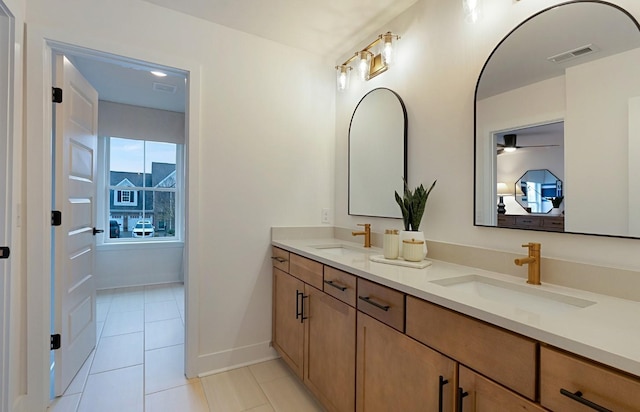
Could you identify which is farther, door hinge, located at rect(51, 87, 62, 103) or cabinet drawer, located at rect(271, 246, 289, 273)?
cabinet drawer, located at rect(271, 246, 289, 273)

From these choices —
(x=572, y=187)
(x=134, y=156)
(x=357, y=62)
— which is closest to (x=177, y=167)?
(x=134, y=156)

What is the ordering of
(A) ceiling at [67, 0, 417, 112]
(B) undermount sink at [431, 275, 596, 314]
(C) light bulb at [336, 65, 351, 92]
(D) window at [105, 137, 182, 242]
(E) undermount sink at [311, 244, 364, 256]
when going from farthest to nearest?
(D) window at [105, 137, 182, 242]
(C) light bulb at [336, 65, 351, 92]
(E) undermount sink at [311, 244, 364, 256]
(A) ceiling at [67, 0, 417, 112]
(B) undermount sink at [431, 275, 596, 314]

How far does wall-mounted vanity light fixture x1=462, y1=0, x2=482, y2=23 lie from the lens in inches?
56.7

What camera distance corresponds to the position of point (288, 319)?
82.4 inches

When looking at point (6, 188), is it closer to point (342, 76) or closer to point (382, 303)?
point (382, 303)

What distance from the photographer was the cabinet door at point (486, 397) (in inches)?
30.9

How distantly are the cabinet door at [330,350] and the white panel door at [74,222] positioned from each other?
151 centimetres

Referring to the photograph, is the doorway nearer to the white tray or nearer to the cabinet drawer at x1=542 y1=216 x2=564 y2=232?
the white tray

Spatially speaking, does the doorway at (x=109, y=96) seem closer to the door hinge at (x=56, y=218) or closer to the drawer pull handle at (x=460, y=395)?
the door hinge at (x=56, y=218)

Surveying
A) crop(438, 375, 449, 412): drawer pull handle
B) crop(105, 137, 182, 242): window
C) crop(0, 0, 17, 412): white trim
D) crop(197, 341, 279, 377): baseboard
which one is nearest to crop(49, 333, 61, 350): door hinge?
crop(0, 0, 17, 412): white trim

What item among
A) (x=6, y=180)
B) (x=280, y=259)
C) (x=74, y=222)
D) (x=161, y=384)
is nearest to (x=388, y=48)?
(x=280, y=259)

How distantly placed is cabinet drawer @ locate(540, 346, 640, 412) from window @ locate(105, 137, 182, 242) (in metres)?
4.77

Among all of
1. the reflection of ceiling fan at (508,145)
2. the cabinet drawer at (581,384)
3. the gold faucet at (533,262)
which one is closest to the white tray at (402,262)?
the gold faucet at (533,262)

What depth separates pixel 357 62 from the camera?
7.80 feet
